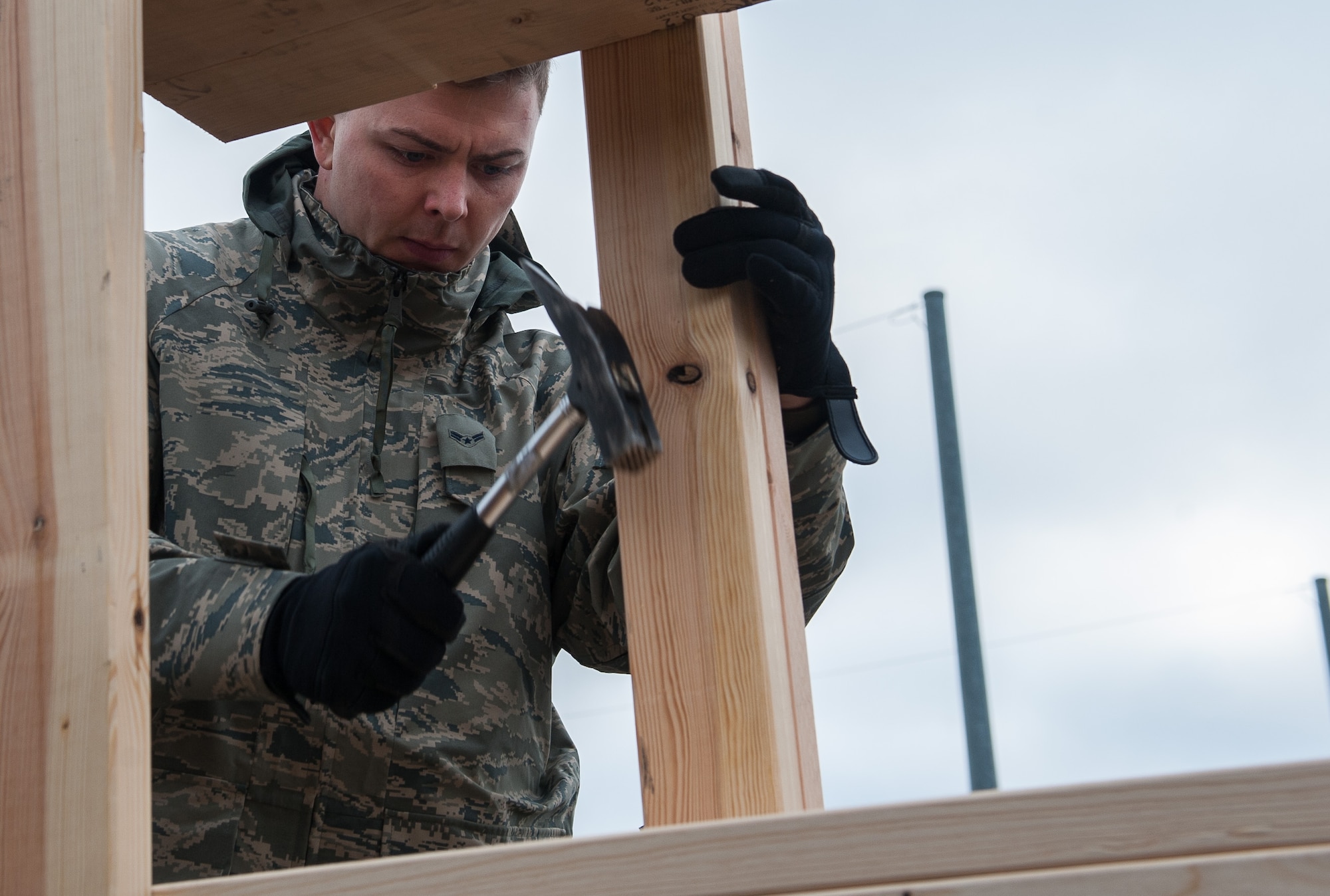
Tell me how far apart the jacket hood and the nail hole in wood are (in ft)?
3.30

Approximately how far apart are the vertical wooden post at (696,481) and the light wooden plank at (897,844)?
421 mm

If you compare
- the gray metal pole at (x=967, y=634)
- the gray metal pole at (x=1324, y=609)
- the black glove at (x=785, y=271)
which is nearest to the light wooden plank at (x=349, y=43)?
the black glove at (x=785, y=271)

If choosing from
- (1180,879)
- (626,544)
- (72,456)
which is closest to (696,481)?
(626,544)

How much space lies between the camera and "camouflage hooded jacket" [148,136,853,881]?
1.99 m

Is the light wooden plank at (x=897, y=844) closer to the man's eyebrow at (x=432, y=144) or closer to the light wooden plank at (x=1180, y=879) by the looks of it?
the light wooden plank at (x=1180, y=879)

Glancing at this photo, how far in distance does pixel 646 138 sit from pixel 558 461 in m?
0.87

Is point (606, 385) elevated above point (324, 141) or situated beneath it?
situated beneath

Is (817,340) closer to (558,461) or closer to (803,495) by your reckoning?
(803,495)

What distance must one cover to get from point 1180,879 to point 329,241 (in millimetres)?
1993

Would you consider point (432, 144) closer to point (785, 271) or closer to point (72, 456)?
Result: point (785, 271)

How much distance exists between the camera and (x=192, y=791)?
1.95 metres

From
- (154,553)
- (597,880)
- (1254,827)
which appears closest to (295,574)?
(154,553)

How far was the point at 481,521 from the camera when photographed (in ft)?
5.18

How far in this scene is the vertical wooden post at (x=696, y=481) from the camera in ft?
4.42
